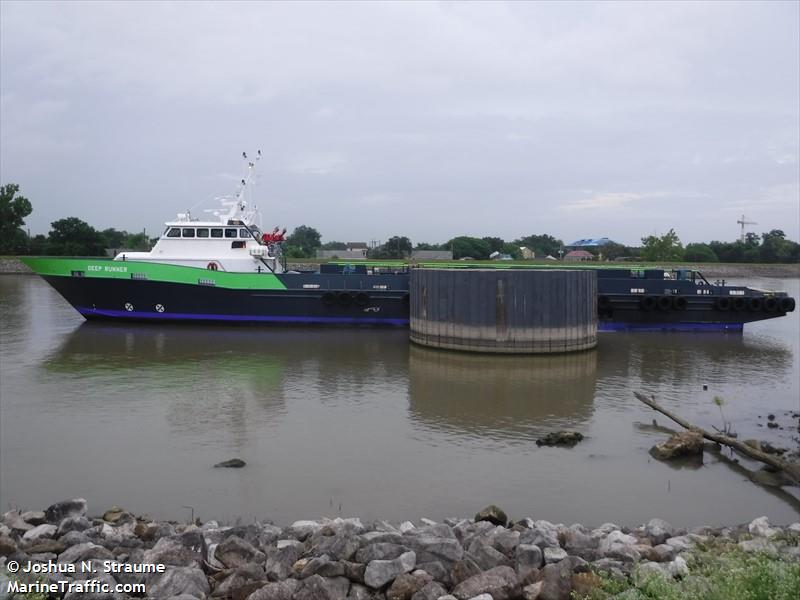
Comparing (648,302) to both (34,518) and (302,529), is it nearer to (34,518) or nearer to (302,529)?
(302,529)

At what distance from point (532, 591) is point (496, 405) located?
6819 millimetres

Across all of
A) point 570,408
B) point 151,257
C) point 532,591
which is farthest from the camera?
point 151,257

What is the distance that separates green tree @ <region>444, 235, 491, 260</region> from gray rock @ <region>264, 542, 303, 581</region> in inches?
2703

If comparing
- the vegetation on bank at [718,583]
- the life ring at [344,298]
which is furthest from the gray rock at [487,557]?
the life ring at [344,298]

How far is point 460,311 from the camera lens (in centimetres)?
1593

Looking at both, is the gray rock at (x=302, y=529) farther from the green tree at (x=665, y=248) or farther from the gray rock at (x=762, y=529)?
the green tree at (x=665, y=248)

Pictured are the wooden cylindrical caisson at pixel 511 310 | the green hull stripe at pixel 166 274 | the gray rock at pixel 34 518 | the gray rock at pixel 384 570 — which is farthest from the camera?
the green hull stripe at pixel 166 274

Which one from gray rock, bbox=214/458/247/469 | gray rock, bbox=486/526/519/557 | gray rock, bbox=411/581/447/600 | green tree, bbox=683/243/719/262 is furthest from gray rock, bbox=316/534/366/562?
green tree, bbox=683/243/719/262

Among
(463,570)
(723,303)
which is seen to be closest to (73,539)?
(463,570)

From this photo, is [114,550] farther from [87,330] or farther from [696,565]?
[87,330]

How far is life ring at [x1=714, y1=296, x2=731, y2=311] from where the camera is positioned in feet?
67.1

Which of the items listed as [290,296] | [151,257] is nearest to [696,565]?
[290,296]

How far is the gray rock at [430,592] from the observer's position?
13.9 feet

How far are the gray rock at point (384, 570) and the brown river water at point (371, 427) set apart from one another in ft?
6.25
